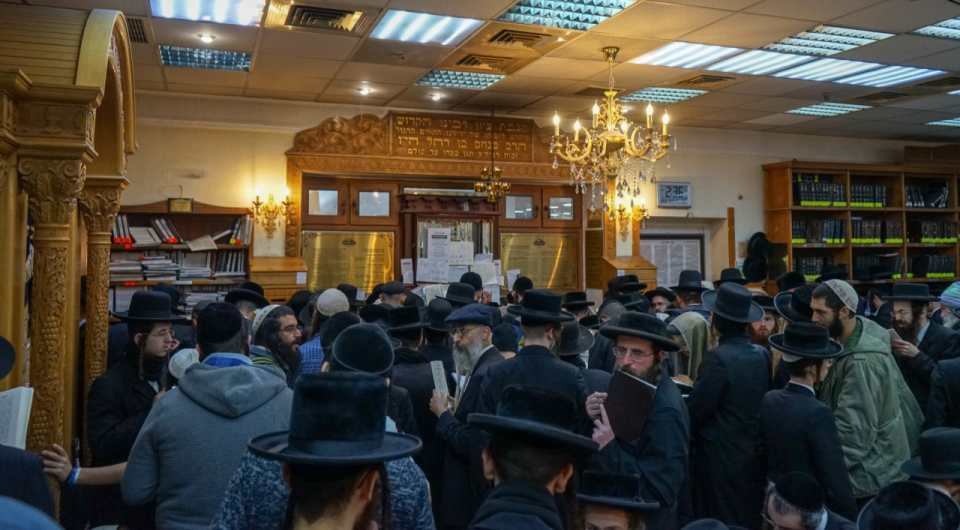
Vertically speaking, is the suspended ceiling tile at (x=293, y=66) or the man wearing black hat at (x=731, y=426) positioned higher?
the suspended ceiling tile at (x=293, y=66)

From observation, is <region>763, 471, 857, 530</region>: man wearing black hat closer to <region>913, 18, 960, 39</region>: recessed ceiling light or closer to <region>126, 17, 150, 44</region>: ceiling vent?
<region>913, 18, 960, 39</region>: recessed ceiling light

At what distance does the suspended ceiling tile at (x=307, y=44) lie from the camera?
20.0 feet

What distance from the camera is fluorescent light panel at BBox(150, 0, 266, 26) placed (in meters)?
5.42

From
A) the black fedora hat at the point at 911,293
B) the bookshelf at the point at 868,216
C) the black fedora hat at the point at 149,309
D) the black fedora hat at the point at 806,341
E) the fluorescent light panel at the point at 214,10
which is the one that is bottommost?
the black fedora hat at the point at 806,341

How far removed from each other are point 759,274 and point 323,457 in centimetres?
1011

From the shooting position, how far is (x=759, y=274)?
10.5 m

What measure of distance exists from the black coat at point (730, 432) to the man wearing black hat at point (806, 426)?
14cm

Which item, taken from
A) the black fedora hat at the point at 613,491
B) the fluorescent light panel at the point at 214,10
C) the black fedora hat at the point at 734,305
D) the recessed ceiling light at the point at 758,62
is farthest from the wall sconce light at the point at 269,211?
the black fedora hat at the point at 613,491

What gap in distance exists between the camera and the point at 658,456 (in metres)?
2.36

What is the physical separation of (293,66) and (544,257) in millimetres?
4383

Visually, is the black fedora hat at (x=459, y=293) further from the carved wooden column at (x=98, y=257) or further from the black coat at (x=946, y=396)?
the black coat at (x=946, y=396)

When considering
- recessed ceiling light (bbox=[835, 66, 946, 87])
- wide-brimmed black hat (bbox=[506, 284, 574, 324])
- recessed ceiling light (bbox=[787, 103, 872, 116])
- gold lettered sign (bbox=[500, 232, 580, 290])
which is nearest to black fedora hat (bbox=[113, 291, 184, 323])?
wide-brimmed black hat (bbox=[506, 284, 574, 324])

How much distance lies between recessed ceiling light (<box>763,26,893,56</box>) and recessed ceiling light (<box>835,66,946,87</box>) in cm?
118

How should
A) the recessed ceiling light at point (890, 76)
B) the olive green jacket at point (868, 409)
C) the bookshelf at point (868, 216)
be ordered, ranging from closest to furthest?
the olive green jacket at point (868, 409), the recessed ceiling light at point (890, 76), the bookshelf at point (868, 216)
